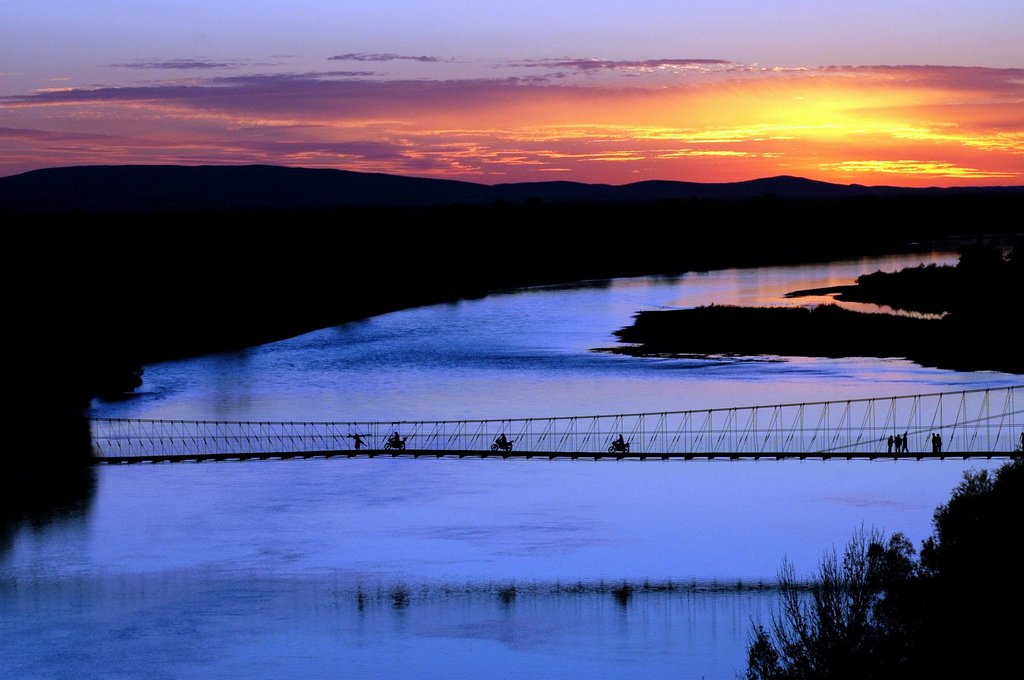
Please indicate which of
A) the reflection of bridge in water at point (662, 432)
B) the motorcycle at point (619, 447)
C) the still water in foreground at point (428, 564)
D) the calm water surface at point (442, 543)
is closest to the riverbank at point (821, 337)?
the calm water surface at point (442, 543)

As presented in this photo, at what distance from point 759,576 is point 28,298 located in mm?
23796

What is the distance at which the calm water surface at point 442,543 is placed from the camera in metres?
18.3

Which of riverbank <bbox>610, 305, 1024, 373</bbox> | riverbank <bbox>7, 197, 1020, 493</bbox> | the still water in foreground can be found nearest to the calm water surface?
the still water in foreground

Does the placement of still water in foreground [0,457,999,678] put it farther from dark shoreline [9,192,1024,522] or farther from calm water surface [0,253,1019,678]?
dark shoreline [9,192,1024,522]

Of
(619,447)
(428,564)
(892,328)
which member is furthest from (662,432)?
(892,328)

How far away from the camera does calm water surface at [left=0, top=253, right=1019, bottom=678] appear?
60.1 ft

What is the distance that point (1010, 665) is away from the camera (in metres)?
12.3

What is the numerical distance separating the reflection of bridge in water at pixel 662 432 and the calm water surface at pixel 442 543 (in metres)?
0.56

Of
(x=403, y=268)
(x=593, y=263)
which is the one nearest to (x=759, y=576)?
(x=403, y=268)

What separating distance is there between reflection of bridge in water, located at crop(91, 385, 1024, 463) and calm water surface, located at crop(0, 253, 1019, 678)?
1.85ft

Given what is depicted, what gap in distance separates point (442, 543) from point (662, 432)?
766cm

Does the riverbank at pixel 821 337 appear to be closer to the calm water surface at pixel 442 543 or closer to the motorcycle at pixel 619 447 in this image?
the calm water surface at pixel 442 543

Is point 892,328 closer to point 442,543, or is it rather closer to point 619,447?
point 619,447

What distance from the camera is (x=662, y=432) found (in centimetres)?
2961
